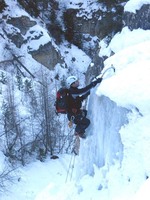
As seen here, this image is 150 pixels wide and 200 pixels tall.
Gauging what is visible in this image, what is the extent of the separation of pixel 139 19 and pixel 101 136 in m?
4.99

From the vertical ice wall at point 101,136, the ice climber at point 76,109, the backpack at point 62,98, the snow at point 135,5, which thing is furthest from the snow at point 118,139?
the snow at point 135,5

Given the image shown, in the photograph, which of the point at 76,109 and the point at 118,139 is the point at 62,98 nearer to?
the point at 76,109

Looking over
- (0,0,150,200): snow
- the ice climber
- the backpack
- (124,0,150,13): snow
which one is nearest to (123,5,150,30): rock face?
(124,0,150,13): snow

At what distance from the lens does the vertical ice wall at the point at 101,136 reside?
6918mm

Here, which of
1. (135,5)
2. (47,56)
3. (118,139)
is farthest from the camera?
(47,56)

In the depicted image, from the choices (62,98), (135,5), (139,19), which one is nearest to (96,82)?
(62,98)

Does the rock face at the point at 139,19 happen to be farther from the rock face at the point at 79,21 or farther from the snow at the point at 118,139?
the rock face at the point at 79,21

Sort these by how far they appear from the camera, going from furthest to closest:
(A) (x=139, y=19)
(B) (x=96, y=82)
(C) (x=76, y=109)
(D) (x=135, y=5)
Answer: (D) (x=135, y=5), (A) (x=139, y=19), (C) (x=76, y=109), (B) (x=96, y=82)

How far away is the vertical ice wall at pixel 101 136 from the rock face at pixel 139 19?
3601 millimetres

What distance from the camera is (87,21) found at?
34188 mm

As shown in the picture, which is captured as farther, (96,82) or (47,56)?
(47,56)

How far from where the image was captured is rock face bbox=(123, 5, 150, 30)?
34.8ft

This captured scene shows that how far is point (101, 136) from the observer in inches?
→ 304

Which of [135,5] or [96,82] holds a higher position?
[135,5]
